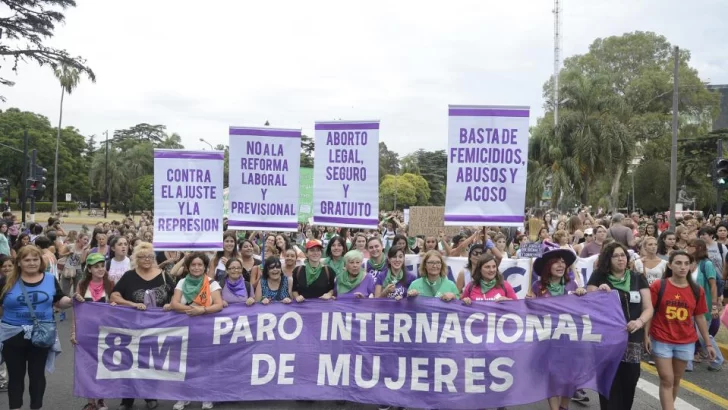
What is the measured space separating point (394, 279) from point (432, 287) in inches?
20.0

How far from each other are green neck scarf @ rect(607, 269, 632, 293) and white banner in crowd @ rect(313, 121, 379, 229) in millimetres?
2663

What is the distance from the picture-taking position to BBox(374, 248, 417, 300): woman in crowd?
6098 mm

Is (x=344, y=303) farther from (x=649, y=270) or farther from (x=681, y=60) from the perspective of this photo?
(x=681, y=60)

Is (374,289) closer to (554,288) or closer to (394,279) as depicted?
(394,279)

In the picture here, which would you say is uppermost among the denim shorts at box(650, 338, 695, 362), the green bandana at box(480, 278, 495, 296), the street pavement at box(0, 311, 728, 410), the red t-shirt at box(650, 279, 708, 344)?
the green bandana at box(480, 278, 495, 296)

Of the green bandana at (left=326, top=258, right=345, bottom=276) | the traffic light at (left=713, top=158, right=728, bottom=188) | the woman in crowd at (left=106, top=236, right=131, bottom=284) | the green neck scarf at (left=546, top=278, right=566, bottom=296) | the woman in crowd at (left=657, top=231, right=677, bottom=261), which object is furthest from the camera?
the traffic light at (left=713, top=158, right=728, bottom=188)

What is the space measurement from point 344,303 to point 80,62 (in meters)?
25.1

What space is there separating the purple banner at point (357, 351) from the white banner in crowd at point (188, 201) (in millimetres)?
1262

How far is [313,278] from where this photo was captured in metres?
6.32

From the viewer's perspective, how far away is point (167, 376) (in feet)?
19.1

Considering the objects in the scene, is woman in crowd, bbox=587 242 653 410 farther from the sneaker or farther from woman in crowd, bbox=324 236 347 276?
the sneaker

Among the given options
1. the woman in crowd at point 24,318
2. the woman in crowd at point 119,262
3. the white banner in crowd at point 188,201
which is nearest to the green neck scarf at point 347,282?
the white banner in crowd at point 188,201

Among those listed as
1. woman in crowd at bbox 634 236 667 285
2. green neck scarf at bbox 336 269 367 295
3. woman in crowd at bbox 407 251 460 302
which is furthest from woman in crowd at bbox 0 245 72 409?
woman in crowd at bbox 634 236 667 285

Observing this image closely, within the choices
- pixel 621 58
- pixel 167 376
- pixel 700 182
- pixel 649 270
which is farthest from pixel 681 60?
pixel 167 376
